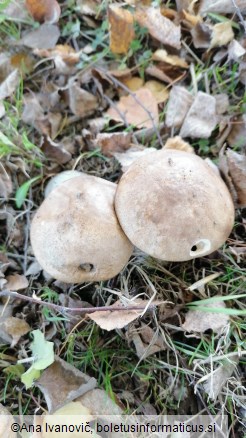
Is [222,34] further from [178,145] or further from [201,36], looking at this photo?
[178,145]

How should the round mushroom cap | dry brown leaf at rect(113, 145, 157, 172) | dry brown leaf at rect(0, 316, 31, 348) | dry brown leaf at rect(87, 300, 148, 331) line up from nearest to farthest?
the round mushroom cap < dry brown leaf at rect(87, 300, 148, 331) < dry brown leaf at rect(0, 316, 31, 348) < dry brown leaf at rect(113, 145, 157, 172)

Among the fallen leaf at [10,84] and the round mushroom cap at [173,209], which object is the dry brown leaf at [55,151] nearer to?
the fallen leaf at [10,84]

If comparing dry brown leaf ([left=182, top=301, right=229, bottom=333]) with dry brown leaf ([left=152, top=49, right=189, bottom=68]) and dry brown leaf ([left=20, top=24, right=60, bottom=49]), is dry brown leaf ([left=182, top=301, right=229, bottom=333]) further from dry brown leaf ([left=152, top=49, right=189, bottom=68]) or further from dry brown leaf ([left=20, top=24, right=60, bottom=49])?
dry brown leaf ([left=20, top=24, right=60, bottom=49])

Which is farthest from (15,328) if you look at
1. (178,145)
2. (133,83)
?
(133,83)

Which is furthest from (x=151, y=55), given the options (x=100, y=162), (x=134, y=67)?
(x=100, y=162)

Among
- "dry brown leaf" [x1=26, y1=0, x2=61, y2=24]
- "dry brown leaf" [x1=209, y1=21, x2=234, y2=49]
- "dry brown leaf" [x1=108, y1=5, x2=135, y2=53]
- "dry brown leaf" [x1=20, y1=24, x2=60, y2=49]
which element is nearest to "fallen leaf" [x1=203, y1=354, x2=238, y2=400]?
"dry brown leaf" [x1=209, y1=21, x2=234, y2=49]

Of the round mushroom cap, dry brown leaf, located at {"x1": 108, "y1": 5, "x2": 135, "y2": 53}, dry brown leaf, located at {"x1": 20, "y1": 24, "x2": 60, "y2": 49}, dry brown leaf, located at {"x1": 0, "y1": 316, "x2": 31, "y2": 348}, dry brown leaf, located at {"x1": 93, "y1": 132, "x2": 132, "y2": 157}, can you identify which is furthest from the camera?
dry brown leaf, located at {"x1": 20, "y1": 24, "x2": 60, "y2": 49}
